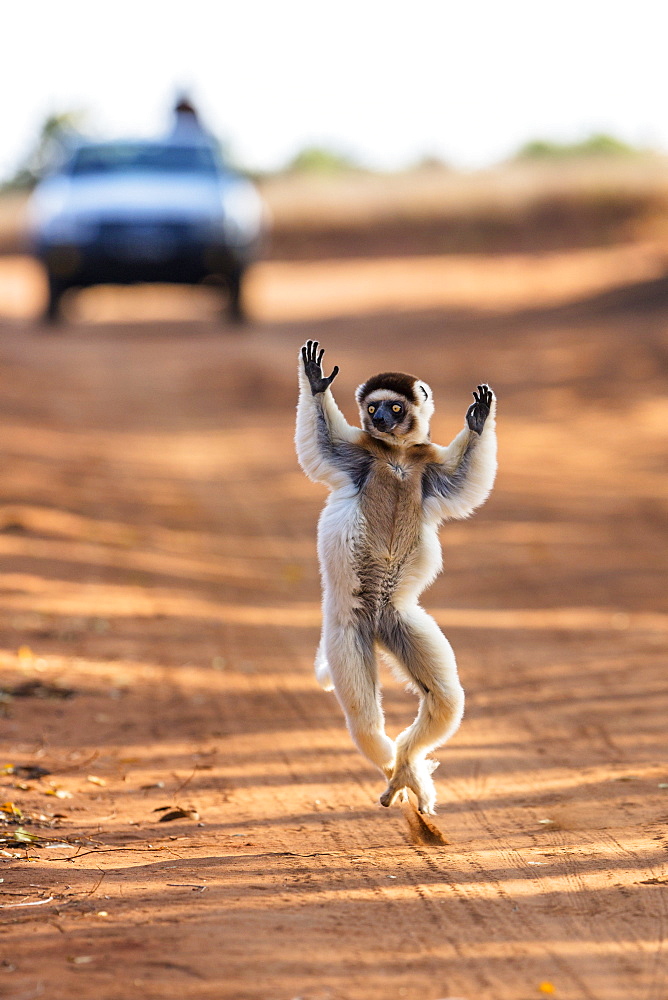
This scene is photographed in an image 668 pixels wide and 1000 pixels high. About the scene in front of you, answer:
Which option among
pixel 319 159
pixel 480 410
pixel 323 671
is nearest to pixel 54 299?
pixel 323 671

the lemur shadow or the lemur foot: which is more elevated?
the lemur foot

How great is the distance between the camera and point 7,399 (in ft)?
49.9

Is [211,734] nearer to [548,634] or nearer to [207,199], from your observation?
[548,634]

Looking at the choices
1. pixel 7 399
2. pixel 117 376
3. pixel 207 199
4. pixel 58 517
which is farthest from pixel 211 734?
pixel 207 199

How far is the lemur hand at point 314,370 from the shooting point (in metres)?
5.08

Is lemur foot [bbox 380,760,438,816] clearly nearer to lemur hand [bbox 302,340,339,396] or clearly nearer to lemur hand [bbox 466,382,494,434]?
lemur hand [bbox 466,382,494,434]

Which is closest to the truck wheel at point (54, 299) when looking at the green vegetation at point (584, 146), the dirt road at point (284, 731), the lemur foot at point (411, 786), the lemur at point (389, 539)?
the dirt road at point (284, 731)

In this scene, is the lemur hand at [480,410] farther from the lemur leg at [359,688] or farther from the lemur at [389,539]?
the lemur leg at [359,688]

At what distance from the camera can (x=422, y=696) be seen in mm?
4949

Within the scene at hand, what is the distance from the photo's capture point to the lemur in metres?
4.88

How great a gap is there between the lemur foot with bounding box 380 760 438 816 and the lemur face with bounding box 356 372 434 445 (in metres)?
1.23

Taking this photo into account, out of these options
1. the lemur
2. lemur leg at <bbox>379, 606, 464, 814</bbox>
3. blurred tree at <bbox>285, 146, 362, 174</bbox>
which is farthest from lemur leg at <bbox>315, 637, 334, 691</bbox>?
Result: blurred tree at <bbox>285, 146, 362, 174</bbox>

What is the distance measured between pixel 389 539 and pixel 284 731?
2.04 meters

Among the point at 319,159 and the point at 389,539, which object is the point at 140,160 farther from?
the point at 319,159
